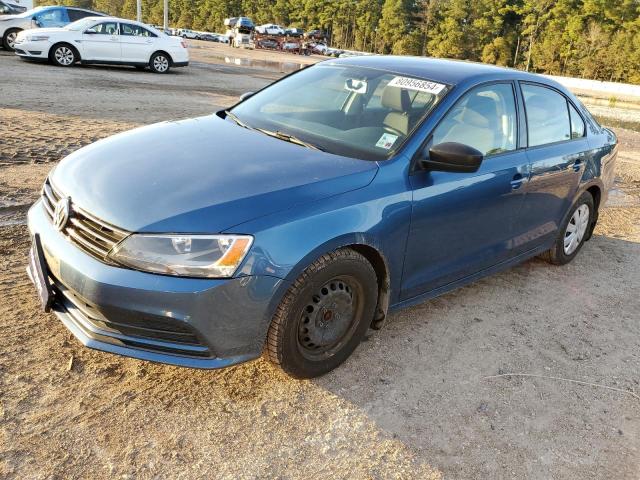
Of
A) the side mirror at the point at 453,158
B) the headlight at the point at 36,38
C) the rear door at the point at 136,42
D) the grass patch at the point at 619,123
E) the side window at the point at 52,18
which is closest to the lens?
the side mirror at the point at 453,158

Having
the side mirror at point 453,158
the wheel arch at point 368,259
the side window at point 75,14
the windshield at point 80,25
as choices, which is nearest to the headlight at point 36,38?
the windshield at point 80,25

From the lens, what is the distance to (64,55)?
14688mm

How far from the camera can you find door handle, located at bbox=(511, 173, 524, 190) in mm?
3856

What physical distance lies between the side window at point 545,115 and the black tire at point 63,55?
13611mm

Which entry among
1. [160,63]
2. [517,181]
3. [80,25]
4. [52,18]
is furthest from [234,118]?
[52,18]

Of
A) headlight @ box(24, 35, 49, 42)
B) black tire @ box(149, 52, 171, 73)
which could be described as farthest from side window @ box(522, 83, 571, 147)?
black tire @ box(149, 52, 171, 73)

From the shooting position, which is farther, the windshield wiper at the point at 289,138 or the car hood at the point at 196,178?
the windshield wiper at the point at 289,138

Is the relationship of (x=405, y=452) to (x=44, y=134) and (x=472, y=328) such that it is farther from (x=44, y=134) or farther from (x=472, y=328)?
(x=44, y=134)

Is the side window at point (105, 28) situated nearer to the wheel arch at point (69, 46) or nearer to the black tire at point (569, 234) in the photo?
the wheel arch at point (69, 46)

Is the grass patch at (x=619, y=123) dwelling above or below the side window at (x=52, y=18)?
below

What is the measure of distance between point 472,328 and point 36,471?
8.87 feet

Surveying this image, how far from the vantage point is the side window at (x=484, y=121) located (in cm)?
350

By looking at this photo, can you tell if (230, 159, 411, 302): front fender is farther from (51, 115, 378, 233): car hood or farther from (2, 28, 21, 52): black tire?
(2, 28, 21, 52): black tire

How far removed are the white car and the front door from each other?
535 inches
